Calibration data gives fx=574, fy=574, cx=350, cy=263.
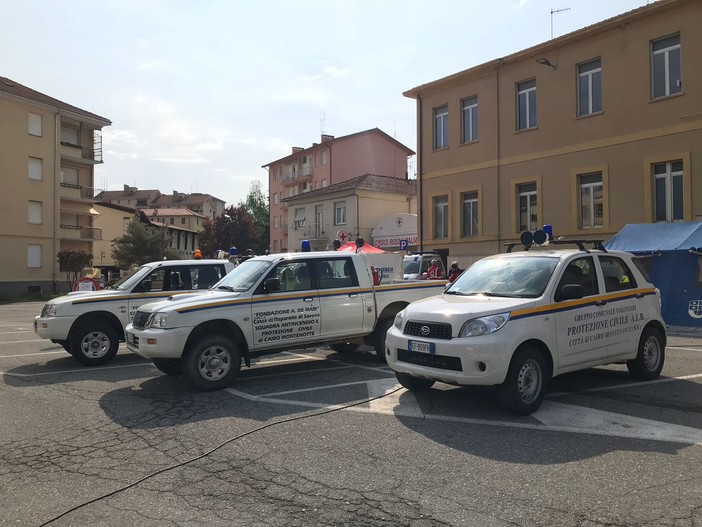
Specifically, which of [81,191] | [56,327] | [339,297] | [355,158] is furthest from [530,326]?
[355,158]

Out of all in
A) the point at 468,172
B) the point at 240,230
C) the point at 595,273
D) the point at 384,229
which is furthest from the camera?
the point at 240,230

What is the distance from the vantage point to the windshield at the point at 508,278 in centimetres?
683

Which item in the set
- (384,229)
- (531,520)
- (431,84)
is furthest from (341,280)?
(384,229)

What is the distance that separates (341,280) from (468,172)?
17525 mm

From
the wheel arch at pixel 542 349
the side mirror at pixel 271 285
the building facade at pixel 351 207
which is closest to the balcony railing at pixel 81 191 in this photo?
the building facade at pixel 351 207

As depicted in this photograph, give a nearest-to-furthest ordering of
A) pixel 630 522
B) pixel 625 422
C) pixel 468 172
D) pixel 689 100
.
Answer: pixel 630 522, pixel 625 422, pixel 689 100, pixel 468 172

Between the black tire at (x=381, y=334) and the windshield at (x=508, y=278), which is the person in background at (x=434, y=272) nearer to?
the black tire at (x=381, y=334)

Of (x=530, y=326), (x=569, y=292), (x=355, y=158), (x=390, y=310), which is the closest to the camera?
(x=530, y=326)

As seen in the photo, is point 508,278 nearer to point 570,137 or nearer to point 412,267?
point 412,267

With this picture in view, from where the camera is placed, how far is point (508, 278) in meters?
7.16

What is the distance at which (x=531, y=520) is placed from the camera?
12.5 feet

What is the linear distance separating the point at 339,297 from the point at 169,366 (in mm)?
2840

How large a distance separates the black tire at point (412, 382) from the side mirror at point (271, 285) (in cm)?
238

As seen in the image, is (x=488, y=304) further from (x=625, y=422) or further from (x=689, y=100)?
(x=689, y=100)
